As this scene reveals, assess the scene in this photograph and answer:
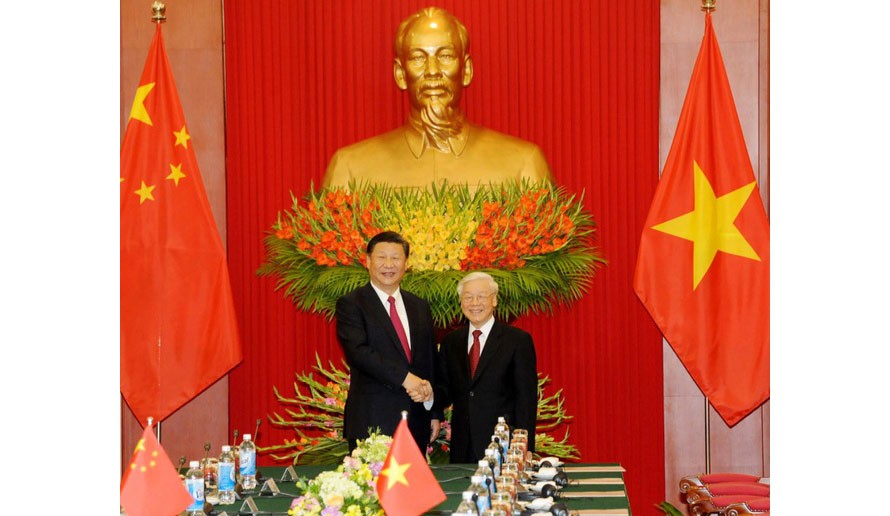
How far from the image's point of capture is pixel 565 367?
609 centimetres

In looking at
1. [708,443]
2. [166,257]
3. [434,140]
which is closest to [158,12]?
[166,257]

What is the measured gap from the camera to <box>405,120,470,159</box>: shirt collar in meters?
5.76

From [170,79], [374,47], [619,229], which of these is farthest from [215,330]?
[619,229]

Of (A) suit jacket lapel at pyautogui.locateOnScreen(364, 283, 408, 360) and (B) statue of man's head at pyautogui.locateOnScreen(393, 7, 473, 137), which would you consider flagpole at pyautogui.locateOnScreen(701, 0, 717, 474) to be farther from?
(A) suit jacket lapel at pyautogui.locateOnScreen(364, 283, 408, 360)

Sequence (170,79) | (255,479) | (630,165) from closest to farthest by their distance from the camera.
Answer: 1. (255,479)
2. (170,79)
3. (630,165)

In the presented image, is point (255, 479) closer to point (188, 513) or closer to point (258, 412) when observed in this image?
point (188, 513)

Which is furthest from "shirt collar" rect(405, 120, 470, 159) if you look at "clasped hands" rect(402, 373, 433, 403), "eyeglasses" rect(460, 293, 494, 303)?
"clasped hands" rect(402, 373, 433, 403)

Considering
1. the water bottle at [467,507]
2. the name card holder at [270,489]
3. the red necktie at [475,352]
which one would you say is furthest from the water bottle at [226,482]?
the red necktie at [475,352]

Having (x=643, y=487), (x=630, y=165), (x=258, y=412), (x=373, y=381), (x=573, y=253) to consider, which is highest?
(x=630, y=165)

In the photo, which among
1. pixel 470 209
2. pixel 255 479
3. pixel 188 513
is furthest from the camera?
pixel 470 209

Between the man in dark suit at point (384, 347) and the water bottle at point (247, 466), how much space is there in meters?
0.92

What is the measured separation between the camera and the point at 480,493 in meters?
2.57

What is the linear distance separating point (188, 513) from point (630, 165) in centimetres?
364

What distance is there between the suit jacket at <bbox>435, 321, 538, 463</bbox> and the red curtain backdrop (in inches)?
66.6
